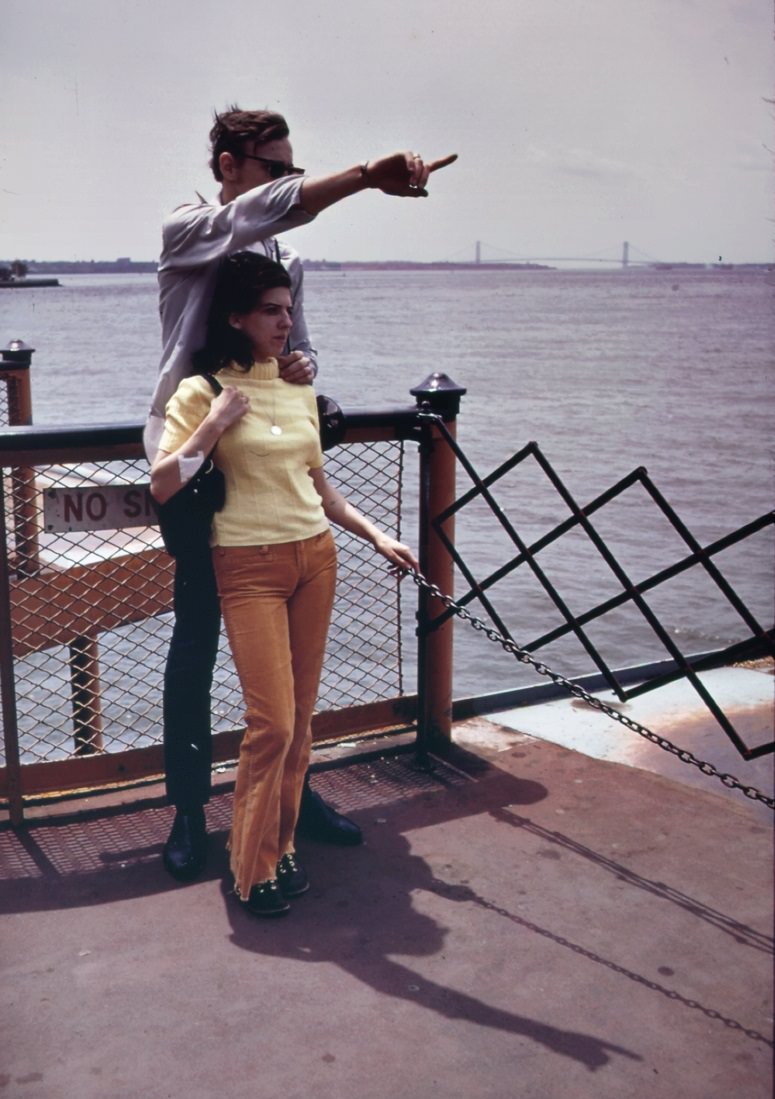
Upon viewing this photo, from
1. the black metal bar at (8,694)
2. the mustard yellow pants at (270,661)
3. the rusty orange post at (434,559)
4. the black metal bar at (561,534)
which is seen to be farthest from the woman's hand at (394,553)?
the black metal bar at (8,694)

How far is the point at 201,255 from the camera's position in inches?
130

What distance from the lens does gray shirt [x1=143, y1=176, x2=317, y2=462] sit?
3.11 metres

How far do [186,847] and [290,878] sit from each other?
37 centimetres

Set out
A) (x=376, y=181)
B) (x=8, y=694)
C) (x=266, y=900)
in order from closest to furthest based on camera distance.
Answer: (x=376, y=181), (x=266, y=900), (x=8, y=694)

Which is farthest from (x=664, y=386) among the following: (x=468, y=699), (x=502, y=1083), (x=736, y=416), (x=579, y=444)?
(x=502, y=1083)

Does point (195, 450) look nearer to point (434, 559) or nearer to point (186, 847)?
point (186, 847)

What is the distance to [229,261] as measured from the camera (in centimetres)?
333

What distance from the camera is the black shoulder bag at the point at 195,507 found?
3287 mm

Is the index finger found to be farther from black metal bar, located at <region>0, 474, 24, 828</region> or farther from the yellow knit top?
black metal bar, located at <region>0, 474, 24, 828</region>

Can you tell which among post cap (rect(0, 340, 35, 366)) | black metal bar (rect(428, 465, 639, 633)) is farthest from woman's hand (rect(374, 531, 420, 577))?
post cap (rect(0, 340, 35, 366))

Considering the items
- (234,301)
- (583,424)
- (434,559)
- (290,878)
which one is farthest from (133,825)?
(583,424)

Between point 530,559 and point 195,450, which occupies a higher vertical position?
point 195,450

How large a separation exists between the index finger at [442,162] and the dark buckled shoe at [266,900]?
1.99m

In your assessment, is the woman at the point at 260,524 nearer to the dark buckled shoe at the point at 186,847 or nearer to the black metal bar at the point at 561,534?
the dark buckled shoe at the point at 186,847
